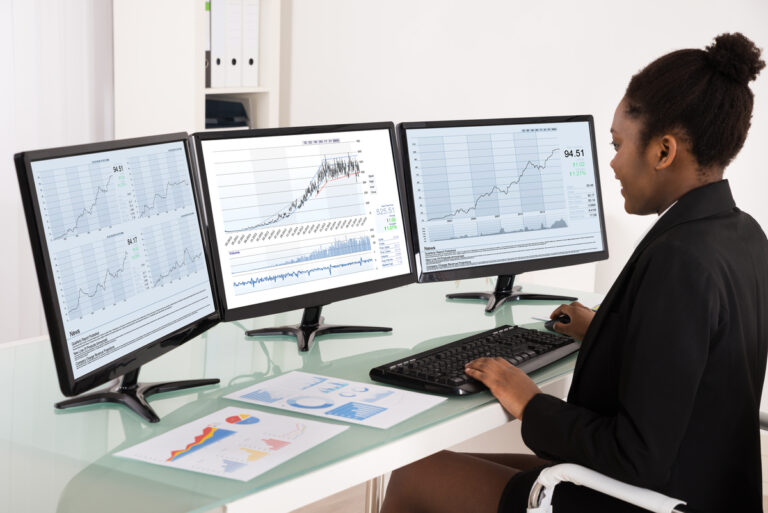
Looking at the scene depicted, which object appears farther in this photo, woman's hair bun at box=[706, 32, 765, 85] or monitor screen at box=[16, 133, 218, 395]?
woman's hair bun at box=[706, 32, 765, 85]

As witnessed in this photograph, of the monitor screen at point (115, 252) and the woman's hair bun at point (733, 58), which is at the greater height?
the woman's hair bun at point (733, 58)

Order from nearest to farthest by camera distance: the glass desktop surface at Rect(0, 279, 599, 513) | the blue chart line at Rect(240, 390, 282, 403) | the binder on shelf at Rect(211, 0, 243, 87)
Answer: the glass desktop surface at Rect(0, 279, 599, 513) < the blue chart line at Rect(240, 390, 282, 403) < the binder on shelf at Rect(211, 0, 243, 87)

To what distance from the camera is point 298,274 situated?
1.72 m

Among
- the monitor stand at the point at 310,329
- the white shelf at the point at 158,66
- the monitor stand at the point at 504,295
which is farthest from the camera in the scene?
the white shelf at the point at 158,66

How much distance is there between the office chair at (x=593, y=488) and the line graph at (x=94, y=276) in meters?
0.68

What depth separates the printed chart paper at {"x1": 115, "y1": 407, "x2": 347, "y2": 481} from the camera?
1149 mm

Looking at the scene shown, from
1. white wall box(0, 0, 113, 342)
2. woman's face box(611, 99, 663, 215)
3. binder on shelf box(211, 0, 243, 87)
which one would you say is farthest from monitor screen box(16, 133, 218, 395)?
binder on shelf box(211, 0, 243, 87)

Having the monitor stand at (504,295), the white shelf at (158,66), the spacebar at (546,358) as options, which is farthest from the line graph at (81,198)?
the white shelf at (158,66)

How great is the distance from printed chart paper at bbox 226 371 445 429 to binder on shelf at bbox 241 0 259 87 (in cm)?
212

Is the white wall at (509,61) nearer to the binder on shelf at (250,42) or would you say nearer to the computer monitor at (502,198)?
the binder on shelf at (250,42)

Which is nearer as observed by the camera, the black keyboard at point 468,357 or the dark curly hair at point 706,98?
the dark curly hair at point 706,98

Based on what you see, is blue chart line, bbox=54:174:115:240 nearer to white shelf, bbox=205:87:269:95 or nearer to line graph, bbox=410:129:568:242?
line graph, bbox=410:129:568:242

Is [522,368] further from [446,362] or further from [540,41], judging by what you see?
[540,41]

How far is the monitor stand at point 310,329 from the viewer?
5.84 ft
